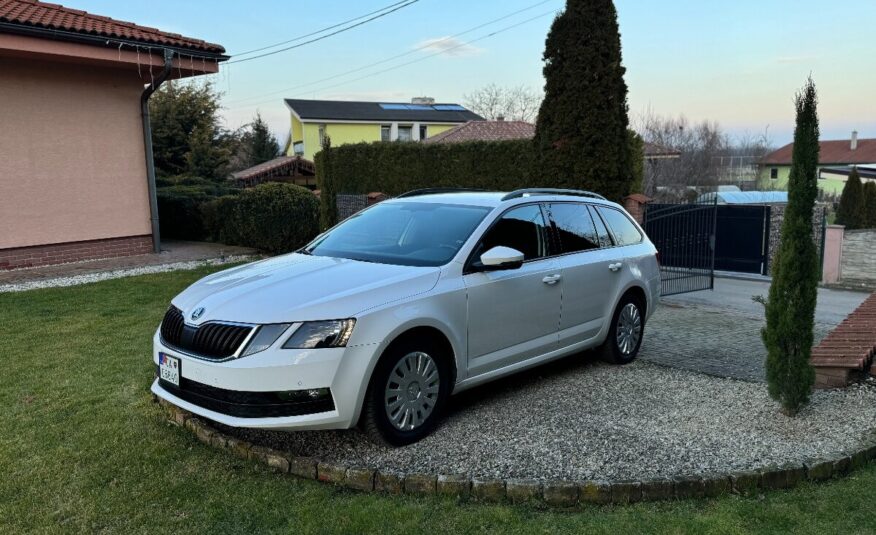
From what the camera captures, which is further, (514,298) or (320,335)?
(514,298)

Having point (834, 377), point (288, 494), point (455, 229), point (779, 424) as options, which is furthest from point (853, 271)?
point (288, 494)

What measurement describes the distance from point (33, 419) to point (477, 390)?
3386 mm

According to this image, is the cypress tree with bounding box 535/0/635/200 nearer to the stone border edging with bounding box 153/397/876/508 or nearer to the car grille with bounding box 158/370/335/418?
the stone border edging with bounding box 153/397/876/508

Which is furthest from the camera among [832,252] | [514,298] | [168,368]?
[832,252]

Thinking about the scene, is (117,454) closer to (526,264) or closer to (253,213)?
(526,264)

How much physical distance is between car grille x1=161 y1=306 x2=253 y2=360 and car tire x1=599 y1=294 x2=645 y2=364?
3.63 metres

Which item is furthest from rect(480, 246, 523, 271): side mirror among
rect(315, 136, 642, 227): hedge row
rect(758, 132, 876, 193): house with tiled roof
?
rect(758, 132, 876, 193): house with tiled roof

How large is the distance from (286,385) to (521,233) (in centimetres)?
235

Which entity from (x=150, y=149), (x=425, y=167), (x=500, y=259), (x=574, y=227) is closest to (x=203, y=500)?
(x=500, y=259)

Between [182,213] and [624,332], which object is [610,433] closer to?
[624,332]

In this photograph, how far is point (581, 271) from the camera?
546 cm

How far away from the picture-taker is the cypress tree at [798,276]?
426 cm

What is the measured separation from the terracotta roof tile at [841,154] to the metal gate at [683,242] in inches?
2099

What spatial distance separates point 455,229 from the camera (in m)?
4.85
